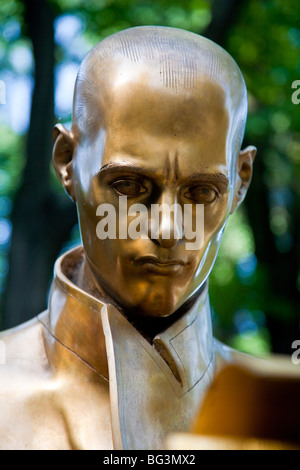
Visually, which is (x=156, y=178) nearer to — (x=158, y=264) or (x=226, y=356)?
(x=158, y=264)

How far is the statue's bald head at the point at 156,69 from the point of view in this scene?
208cm

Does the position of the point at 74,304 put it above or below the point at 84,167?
below

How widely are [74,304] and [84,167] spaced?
42 centimetres

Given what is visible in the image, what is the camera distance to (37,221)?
19.3ft

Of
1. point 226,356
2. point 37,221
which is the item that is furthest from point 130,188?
point 37,221

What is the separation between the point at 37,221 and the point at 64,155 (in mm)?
3554

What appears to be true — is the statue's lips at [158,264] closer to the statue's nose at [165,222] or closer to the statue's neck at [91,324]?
the statue's nose at [165,222]

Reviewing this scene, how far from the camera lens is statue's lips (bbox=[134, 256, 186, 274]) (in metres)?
2.07

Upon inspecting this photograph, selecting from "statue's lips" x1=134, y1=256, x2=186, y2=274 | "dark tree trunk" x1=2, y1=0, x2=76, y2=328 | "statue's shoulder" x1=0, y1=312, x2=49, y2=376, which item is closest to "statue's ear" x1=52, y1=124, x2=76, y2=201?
"statue's lips" x1=134, y1=256, x2=186, y2=274

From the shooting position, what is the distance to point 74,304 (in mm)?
2248

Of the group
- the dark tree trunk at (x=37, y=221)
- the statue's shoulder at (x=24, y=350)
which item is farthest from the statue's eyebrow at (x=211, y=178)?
the dark tree trunk at (x=37, y=221)
